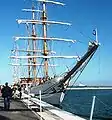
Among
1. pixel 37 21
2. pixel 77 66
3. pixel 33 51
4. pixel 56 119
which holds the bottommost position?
pixel 56 119

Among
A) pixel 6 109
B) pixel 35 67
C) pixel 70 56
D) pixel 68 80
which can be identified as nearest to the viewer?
pixel 6 109

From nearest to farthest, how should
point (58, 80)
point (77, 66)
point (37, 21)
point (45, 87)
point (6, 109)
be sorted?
1. point (6, 109)
2. point (77, 66)
3. point (58, 80)
4. point (45, 87)
5. point (37, 21)

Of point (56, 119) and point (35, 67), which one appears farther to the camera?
point (35, 67)

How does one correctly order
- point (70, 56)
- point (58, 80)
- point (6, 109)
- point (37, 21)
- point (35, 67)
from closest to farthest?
1. point (6, 109)
2. point (58, 80)
3. point (70, 56)
4. point (37, 21)
5. point (35, 67)

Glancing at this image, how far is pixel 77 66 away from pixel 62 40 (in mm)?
24361

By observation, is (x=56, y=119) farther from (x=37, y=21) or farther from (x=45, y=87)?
(x=37, y=21)

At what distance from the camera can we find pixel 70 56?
200ft

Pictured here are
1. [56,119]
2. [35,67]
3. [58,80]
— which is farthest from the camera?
[35,67]

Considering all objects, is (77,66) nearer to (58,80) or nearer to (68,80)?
(68,80)

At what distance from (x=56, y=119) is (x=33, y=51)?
55583mm

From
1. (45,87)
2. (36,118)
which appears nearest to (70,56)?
(45,87)

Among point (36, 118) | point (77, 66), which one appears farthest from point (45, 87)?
point (36, 118)

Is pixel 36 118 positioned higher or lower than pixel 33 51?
lower

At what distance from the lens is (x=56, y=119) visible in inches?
784
